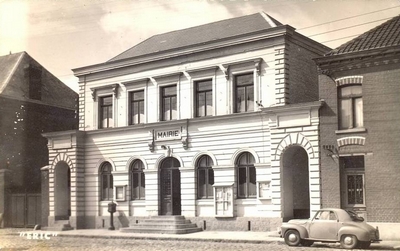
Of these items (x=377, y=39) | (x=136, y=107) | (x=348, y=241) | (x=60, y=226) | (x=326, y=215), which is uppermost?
(x=377, y=39)

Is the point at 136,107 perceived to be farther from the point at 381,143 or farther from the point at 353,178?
→ the point at 381,143

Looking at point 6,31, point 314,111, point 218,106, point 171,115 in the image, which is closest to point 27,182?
point 171,115

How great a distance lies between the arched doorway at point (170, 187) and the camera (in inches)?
1149

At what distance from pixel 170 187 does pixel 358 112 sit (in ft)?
35.9

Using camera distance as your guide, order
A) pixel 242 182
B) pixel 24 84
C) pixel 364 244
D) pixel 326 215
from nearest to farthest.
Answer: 1. pixel 364 244
2. pixel 326 215
3. pixel 242 182
4. pixel 24 84

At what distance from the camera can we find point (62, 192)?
3334cm

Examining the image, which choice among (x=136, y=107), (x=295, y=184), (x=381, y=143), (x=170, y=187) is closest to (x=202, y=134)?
(x=170, y=187)

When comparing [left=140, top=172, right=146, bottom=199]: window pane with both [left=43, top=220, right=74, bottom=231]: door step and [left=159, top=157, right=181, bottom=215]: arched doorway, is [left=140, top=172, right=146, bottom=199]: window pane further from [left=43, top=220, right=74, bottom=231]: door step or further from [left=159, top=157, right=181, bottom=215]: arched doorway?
[left=43, top=220, right=74, bottom=231]: door step

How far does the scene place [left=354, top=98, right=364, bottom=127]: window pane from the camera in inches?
906

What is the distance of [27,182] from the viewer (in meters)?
36.4

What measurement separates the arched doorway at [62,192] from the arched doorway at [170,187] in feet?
23.0

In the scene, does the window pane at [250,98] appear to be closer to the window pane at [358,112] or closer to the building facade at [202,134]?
the building facade at [202,134]

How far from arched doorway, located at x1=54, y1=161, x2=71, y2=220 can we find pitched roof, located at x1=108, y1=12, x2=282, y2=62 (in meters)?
7.20

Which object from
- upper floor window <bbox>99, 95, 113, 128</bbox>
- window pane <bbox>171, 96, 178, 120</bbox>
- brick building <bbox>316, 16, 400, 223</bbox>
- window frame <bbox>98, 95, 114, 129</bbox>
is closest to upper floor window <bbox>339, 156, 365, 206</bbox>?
brick building <bbox>316, 16, 400, 223</bbox>
